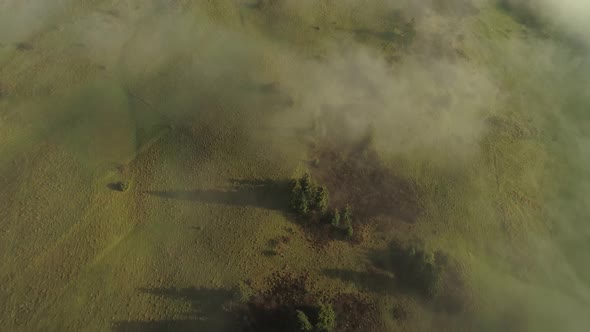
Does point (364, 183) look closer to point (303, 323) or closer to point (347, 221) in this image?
point (347, 221)

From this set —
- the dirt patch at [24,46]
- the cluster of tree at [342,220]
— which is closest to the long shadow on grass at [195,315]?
the cluster of tree at [342,220]

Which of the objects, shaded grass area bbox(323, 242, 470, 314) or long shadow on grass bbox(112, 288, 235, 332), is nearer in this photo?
long shadow on grass bbox(112, 288, 235, 332)

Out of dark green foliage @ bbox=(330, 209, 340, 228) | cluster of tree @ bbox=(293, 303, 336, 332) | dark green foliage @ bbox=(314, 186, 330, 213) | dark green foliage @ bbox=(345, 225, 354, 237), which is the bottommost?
cluster of tree @ bbox=(293, 303, 336, 332)

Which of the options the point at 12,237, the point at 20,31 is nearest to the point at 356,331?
the point at 12,237

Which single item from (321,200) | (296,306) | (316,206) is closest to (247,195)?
(316,206)

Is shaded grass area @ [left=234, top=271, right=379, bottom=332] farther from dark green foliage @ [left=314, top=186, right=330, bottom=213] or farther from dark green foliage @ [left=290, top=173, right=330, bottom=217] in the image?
dark green foliage @ [left=314, top=186, right=330, bottom=213]

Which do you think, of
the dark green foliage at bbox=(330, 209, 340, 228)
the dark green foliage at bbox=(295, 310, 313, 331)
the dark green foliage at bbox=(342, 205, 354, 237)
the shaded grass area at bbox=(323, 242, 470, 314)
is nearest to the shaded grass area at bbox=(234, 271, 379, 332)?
the dark green foliage at bbox=(295, 310, 313, 331)
